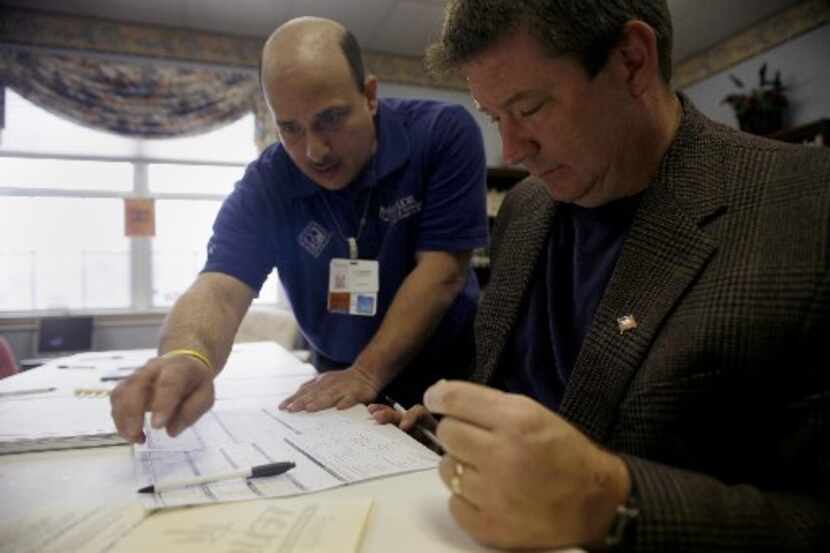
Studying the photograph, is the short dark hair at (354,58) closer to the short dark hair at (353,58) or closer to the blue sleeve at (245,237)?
the short dark hair at (353,58)

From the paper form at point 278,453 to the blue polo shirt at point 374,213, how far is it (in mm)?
492

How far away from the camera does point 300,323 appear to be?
159cm

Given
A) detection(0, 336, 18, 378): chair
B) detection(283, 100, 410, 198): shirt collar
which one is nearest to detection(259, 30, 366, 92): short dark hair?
detection(283, 100, 410, 198): shirt collar

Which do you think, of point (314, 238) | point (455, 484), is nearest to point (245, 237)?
point (314, 238)

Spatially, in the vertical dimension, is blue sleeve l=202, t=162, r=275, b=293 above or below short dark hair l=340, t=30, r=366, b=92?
below

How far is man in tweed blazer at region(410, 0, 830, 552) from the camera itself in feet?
1.84

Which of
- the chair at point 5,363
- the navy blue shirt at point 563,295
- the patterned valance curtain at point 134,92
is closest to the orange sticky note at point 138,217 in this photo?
the patterned valance curtain at point 134,92

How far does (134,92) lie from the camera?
176 inches

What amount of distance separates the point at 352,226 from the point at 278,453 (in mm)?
753

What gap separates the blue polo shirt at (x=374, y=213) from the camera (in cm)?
142

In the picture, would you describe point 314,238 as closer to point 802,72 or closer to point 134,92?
point 134,92

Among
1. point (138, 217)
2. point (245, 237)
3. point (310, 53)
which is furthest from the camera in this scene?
point (138, 217)

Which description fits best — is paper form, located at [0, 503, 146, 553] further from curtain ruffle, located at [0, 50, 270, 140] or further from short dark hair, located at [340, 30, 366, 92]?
curtain ruffle, located at [0, 50, 270, 140]

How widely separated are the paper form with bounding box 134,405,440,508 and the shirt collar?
1.99 feet
